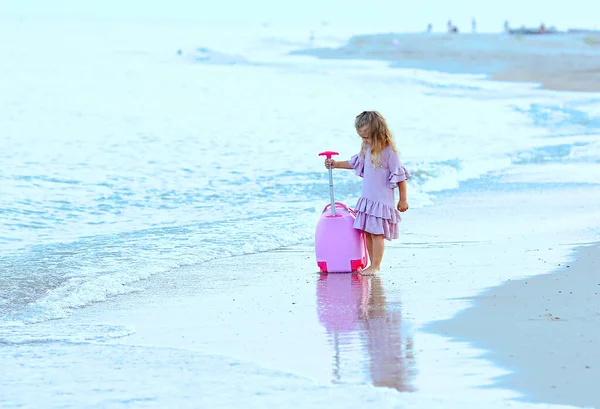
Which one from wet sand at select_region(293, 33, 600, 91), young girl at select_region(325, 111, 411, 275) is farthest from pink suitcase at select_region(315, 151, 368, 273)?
wet sand at select_region(293, 33, 600, 91)

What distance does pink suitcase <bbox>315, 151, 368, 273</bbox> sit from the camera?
7379 millimetres

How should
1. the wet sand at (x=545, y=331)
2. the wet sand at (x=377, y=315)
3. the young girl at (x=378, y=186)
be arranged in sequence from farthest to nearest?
the young girl at (x=378, y=186), the wet sand at (x=377, y=315), the wet sand at (x=545, y=331)

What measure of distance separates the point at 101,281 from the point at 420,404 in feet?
10.4

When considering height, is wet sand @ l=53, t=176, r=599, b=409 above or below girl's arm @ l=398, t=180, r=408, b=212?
below

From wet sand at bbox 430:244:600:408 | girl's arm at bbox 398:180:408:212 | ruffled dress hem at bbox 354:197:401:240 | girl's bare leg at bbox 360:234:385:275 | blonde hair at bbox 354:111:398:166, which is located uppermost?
blonde hair at bbox 354:111:398:166

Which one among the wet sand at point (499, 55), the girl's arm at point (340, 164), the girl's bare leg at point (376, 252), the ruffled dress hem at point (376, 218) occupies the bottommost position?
the girl's bare leg at point (376, 252)

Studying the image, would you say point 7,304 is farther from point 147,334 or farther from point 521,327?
point 521,327

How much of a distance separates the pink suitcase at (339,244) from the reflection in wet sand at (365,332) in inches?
6.9

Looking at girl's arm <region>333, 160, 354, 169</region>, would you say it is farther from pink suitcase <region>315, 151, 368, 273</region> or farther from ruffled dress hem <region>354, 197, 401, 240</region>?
ruffled dress hem <region>354, 197, 401, 240</region>

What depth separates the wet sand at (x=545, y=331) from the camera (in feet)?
15.1

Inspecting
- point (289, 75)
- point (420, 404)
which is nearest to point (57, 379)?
point (420, 404)

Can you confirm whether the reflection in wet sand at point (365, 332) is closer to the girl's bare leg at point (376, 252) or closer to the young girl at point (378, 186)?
the girl's bare leg at point (376, 252)

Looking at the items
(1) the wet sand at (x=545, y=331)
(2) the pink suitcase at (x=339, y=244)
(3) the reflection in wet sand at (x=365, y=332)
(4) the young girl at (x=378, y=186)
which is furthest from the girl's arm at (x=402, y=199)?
(1) the wet sand at (x=545, y=331)

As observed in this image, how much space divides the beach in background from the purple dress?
1.02 ft
